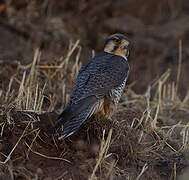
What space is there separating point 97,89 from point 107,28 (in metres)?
5.22

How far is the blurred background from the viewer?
8.46m

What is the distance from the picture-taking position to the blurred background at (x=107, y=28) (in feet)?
27.8

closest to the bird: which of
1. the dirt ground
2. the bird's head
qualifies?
the bird's head

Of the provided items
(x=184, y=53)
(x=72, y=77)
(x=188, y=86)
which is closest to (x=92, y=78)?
(x=72, y=77)

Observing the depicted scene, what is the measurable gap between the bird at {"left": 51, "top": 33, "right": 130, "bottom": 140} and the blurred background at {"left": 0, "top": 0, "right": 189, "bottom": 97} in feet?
9.30

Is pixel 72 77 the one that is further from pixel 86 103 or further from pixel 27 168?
pixel 27 168

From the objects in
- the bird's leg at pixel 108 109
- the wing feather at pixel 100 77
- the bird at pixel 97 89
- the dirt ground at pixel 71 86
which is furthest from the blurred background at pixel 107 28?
the bird's leg at pixel 108 109

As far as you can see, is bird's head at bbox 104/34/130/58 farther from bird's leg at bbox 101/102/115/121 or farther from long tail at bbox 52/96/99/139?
long tail at bbox 52/96/99/139

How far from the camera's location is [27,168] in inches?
140

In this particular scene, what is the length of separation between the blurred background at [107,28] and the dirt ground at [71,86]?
2 centimetres

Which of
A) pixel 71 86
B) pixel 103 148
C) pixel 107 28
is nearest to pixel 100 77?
pixel 103 148

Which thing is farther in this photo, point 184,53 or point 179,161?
point 184,53

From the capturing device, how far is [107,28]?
945cm

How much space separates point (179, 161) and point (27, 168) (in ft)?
4.95
